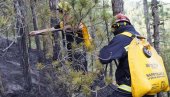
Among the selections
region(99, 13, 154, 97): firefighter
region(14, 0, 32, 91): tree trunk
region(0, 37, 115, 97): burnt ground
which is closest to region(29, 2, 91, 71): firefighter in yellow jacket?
region(0, 37, 115, 97): burnt ground

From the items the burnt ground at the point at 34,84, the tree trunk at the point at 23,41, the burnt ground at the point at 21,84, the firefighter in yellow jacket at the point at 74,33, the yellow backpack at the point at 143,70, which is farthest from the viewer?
the burnt ground at the point at 21,84

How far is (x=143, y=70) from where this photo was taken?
169 inches

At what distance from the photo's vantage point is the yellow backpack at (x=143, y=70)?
4.23m

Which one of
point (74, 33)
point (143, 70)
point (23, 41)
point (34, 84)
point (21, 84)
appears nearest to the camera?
point (143, 70)

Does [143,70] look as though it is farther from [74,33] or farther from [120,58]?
[74,33]

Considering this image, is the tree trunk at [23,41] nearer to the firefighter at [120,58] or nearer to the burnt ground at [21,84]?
the burnt ground at [21,84]

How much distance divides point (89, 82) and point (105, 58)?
4.63ft

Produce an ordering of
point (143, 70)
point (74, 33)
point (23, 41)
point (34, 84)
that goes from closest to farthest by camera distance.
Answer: point (143, 70), point (74, 33), point (23, 41), point (34, 84)

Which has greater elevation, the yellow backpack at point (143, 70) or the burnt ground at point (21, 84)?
the yellow backpack at point (143, 70)

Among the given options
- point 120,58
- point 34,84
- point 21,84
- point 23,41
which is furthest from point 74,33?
point 34,84

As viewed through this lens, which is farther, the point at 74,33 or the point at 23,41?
the point at 23,41

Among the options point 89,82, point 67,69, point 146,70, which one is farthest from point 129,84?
point 67,69

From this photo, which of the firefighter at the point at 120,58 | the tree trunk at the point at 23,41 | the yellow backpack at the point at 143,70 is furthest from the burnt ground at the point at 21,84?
the yellow backpack at the point at 143,70

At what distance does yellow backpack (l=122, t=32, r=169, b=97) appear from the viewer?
4.23 m
